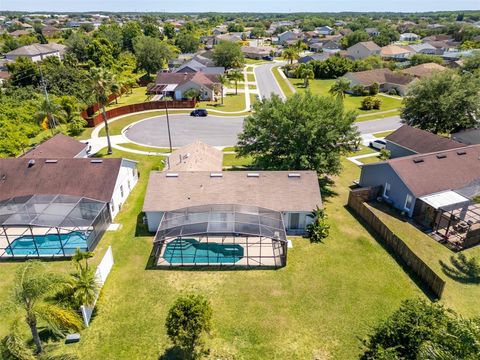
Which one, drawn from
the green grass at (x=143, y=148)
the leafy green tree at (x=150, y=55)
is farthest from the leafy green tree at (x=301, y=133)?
the leafy green tree at (x=150, y=55)

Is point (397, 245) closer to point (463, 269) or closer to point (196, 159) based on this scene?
point (463, 269)

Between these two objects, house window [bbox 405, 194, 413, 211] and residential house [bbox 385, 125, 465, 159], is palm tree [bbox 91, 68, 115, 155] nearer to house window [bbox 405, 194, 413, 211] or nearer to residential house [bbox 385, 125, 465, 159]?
house window [bbox 405, 194, 413, 211]

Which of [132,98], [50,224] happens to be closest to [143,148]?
[50,224]

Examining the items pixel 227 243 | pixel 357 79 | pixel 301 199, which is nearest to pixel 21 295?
pixel 227 243

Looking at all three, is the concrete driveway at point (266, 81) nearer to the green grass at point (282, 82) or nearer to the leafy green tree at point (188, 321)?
the green grass at point (282, 82)

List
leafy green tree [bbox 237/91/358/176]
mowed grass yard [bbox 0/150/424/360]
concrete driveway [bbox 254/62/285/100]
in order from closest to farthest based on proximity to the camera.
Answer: mowed grass yard [bbox 0/150/424/360], leafy green tree [bbox 237/91/358/176], concrete driveway [bbox 254/62/285/100]

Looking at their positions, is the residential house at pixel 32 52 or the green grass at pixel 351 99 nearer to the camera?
the green grass at pixel 351 99

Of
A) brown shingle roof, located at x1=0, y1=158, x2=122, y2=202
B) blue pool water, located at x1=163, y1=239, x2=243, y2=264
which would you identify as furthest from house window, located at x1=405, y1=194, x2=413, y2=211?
brown shingle roof, located at x1=0, y1=158, x2=122, y2=202
